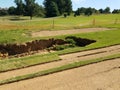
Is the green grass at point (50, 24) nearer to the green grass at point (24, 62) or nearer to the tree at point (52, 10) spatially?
the green grass at point (24, 62)

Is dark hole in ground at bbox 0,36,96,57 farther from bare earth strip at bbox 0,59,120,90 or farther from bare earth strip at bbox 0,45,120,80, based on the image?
bare earth strip at bbox 0,59,120,90

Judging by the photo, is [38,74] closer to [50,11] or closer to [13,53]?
[13,53]

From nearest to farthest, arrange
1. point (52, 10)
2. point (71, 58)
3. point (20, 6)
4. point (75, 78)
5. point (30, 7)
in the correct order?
point (75, 78) → point (71, 58) → point (30, 7) → point (20, 6) → point (52, 10)

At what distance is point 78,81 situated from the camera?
36.7 ft

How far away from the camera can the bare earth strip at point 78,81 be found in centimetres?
1048

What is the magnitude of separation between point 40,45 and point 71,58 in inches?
260

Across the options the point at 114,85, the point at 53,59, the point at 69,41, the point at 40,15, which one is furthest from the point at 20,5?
the point at 114,85

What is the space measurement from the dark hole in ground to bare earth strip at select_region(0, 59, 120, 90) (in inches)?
337

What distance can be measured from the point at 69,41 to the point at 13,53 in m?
5.21

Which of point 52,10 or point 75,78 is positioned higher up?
point 52,10

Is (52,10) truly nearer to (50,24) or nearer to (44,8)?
(44,8)

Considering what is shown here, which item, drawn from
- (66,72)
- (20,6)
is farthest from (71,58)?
(20,6)

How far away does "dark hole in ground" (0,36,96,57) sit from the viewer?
20.5 m

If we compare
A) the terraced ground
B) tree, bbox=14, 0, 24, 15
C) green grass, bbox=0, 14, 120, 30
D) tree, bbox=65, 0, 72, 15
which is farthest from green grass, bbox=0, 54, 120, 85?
tree, bbox=65, 0, 72, 15
